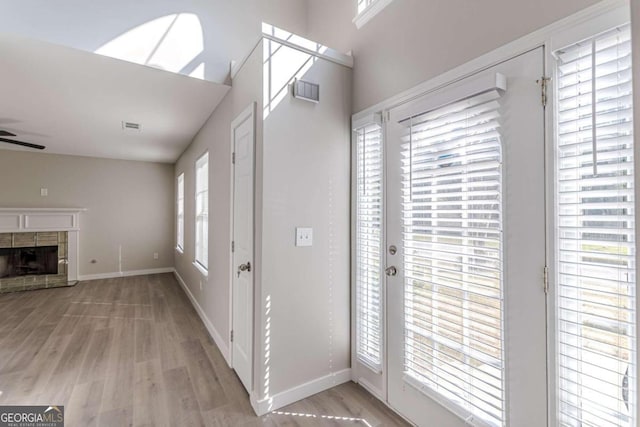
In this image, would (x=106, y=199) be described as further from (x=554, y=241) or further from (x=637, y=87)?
(x=637, y=87)

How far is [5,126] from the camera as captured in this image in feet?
12.7

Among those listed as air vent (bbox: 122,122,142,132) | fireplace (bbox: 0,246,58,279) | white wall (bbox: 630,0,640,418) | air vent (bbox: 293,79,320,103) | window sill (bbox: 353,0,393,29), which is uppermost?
window sill (bbox: 353,0,393,29)

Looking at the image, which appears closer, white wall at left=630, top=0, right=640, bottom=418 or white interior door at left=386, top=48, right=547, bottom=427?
white wall at left=630, top=0, right=640, bottom=418

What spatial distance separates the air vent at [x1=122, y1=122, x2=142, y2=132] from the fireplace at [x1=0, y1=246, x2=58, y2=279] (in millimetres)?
3113

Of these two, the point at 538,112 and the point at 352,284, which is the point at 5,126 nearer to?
the point at 352,284

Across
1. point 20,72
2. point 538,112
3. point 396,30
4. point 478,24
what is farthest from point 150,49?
point 538,112

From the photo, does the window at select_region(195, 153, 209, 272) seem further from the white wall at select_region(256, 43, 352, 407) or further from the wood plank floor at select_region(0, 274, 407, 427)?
the white wall at select_region(256, 43, 352, 407)

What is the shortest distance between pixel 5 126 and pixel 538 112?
5.69 m

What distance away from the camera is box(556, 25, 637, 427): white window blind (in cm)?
104

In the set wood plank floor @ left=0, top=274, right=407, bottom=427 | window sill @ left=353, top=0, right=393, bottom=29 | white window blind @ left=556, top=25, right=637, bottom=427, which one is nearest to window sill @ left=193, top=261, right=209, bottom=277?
wood plank floor @ left=0, top=274, right=407, bottom=427

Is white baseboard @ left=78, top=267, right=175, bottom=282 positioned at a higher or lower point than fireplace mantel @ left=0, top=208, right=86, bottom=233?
lower

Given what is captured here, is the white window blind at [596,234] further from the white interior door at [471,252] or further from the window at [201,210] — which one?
the window at [201,210]

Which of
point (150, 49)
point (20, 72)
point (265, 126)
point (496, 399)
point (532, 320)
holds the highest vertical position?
point (150, 49)

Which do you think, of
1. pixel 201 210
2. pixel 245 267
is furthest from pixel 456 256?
pixel 201 210
